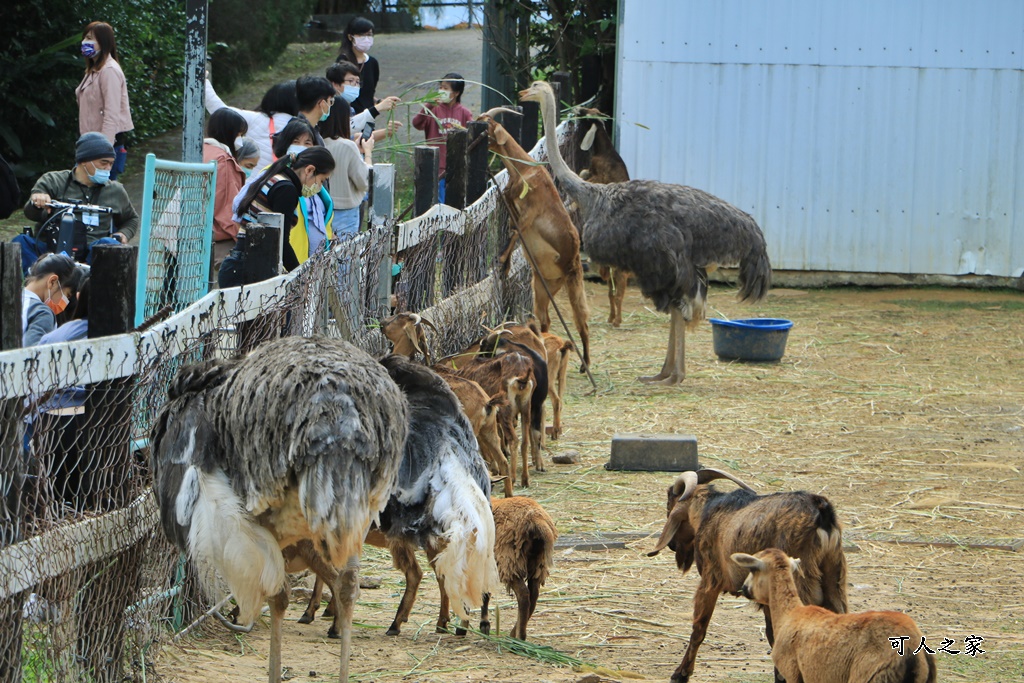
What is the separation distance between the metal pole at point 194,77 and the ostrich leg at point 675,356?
4.51m

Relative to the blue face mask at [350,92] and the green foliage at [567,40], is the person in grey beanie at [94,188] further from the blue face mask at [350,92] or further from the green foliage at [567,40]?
the green foliage at [567,40]

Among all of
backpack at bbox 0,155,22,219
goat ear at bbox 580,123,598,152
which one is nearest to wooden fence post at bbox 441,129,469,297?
backpack at bbox 0,155,22,219

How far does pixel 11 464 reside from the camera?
152 inches

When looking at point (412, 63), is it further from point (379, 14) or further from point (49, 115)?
point (49, 115)

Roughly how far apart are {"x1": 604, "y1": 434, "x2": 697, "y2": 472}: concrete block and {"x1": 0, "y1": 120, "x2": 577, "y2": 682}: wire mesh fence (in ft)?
9.14

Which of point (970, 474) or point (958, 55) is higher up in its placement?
point (958, 55)

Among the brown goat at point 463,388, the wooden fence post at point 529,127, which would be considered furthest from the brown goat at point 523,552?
the wooden fence post at point 529,127

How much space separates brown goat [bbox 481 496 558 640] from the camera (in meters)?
5.46

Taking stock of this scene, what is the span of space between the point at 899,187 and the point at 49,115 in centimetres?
956

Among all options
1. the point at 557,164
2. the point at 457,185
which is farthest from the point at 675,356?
the point at 457,185

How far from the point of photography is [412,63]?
22156mm

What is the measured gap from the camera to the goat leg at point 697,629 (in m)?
5.13

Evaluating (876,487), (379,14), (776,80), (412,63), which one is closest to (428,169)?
(876,487)

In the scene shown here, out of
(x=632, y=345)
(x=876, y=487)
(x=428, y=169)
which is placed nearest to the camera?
(x=876, y=487)
